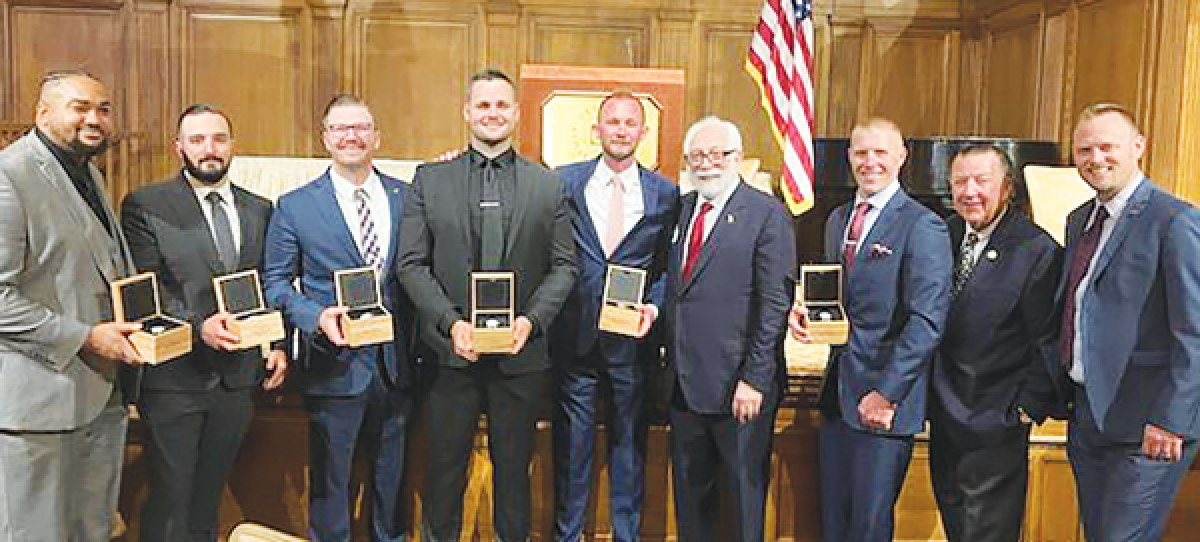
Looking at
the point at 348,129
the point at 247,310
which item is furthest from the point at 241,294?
the point at 348,129

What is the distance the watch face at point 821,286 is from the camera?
326 centimetres

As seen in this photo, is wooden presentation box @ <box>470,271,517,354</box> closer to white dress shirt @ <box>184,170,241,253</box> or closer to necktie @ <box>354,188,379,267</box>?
necktie @ <box>354,188,379,267</box>

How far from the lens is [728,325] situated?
11.2 ft

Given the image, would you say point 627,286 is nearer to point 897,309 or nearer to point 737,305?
point 737,305

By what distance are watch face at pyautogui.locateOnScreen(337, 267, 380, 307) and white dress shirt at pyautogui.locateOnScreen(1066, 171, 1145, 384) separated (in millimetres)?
2037

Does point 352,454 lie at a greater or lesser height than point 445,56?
lesser

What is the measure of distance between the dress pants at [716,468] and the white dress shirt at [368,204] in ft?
3.49

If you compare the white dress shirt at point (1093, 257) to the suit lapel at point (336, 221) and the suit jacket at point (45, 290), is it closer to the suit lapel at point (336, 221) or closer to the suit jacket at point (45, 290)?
the suit lapel at point (336, 221)

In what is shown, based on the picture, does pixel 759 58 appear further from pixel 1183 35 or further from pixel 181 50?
pixel 181 50

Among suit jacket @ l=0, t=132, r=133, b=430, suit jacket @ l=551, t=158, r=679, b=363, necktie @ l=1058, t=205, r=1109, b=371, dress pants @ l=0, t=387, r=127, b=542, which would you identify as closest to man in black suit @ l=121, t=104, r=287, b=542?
dress pants @ l=0, t=387, r=127, b=542

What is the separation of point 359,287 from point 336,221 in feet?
0.92

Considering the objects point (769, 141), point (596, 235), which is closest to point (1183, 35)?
point (769, 141)

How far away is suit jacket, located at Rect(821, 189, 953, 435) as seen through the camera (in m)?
3.21

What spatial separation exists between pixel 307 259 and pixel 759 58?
272 cm
